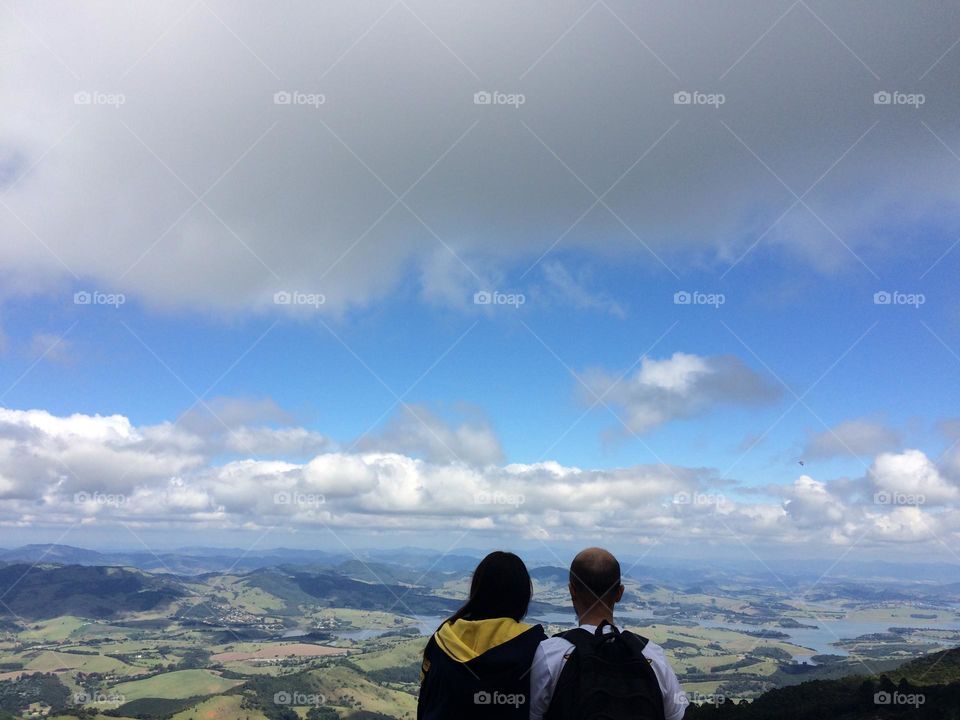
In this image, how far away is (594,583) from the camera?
4.67 metres

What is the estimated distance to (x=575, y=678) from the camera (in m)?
4.34

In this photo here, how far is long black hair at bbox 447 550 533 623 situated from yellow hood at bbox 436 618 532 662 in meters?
0.08

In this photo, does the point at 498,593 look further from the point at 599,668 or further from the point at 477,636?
the point at 599,668

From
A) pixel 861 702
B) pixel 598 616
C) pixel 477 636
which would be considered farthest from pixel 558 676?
pixel 861 702

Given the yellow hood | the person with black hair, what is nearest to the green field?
the person with black hair

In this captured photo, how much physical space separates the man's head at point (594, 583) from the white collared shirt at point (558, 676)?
0.14 m

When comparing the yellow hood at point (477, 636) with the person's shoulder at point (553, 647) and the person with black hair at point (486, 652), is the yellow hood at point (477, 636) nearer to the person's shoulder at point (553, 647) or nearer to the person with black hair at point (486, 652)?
the person with black hair at point (486, 652)

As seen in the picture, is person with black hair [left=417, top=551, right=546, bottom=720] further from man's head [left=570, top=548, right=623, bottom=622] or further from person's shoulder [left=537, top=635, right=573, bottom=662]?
man's head [left=570, top=548, right=623, bottom=622]

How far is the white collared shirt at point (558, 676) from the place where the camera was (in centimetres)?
443

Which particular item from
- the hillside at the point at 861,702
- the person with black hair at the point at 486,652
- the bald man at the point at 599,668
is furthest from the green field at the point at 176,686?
the bald man at the point at 599,668

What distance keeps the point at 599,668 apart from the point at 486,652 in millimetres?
793

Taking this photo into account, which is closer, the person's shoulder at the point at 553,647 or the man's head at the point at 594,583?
the person's shoulder at the point at 553,647

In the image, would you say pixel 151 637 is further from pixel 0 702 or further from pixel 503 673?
pixel 503 673

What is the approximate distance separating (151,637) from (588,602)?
193m
